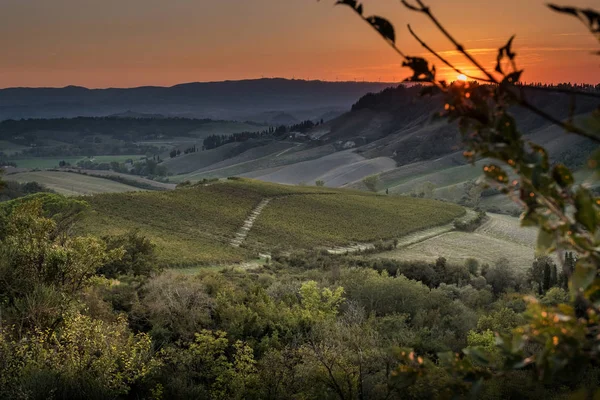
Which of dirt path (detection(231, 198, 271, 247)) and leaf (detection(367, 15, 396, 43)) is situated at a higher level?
leaf (detection(367, 15, 396, 43))

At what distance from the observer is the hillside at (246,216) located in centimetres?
6338

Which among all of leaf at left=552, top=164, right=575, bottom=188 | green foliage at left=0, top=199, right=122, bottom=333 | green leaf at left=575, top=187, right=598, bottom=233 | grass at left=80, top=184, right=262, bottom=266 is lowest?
grass at left=80, top=184, right=262, bottom=266

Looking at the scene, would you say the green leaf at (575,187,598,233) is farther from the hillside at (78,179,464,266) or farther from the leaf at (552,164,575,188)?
the hillside at (78,179,464,266)

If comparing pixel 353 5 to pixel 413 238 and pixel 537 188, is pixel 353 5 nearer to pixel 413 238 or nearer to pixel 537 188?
pixel 537 188

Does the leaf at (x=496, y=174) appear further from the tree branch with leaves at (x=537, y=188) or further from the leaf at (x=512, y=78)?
the leaf at (x=512, y=78)

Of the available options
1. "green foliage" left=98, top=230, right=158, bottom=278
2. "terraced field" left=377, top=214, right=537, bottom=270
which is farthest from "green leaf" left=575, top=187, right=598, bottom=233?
"terraced field" left=377, top=214, right=537, bottom=270

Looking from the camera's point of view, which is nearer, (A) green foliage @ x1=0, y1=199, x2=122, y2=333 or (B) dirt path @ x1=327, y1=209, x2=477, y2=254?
(A) green foliage @ x1=0, y1=199, x2=122, y2=333

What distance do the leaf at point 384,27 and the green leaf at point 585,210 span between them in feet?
4.56

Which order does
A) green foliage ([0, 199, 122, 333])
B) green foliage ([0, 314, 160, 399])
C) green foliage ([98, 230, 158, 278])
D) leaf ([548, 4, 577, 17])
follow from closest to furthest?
leaf ([548, 4, 577, 17])
green foliage ([0, 314, 160, 399])
green foliage ([0, 199, 122, 333])
green foliage ([98, 230, 158, 278])

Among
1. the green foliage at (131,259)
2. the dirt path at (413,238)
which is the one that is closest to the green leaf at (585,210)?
the green foliage at (131,259)

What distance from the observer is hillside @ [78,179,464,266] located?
208 ft

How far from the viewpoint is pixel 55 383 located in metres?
16.0

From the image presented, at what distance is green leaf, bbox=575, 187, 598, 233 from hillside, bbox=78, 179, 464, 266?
48954 mm

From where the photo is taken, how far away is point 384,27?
11.3 ft
